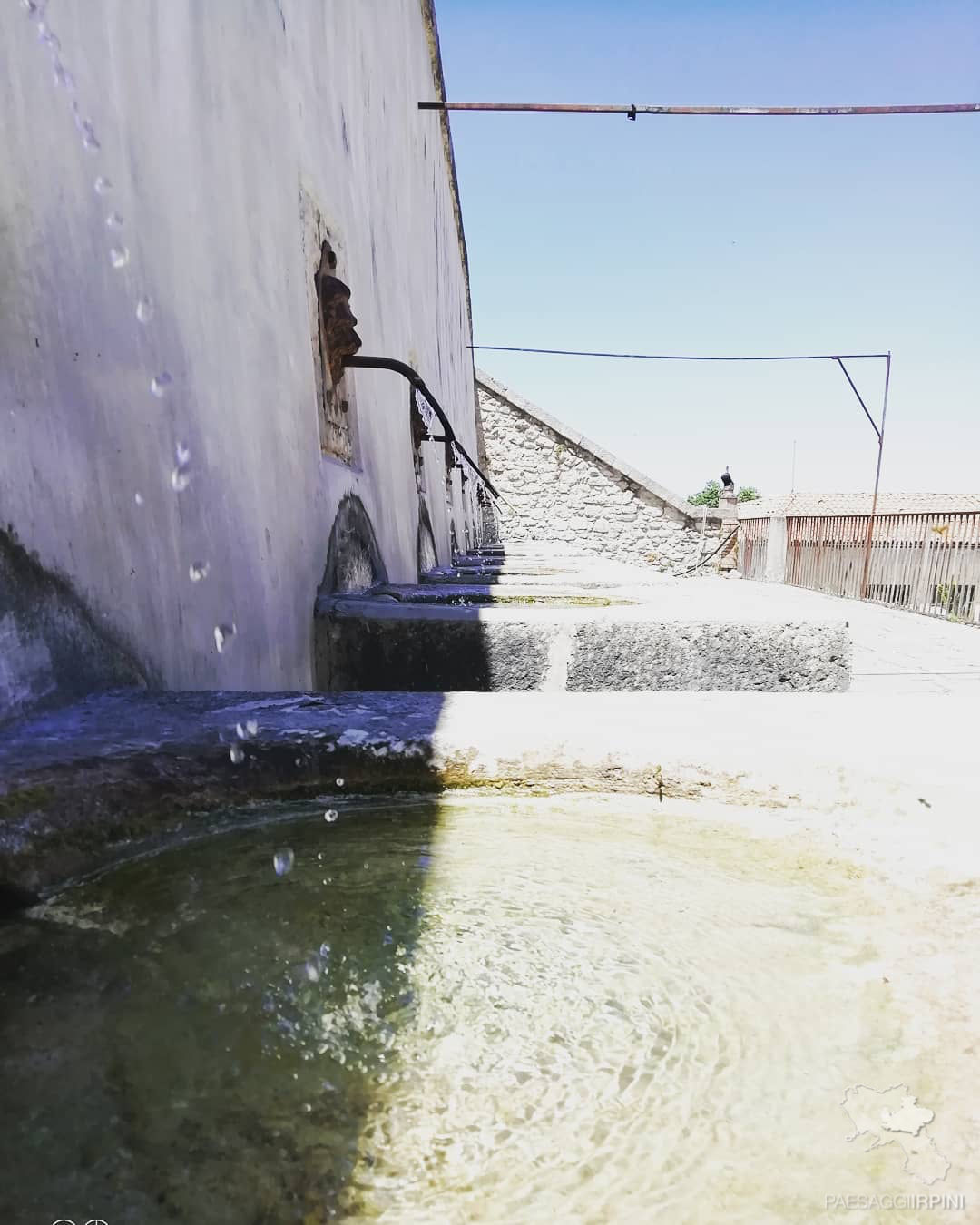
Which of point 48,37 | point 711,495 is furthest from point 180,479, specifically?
point 711,495

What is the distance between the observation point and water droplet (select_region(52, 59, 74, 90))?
1.22 meters

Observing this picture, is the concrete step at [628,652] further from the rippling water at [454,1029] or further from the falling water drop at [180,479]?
the rippling water at [454,1029]

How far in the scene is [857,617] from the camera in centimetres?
912

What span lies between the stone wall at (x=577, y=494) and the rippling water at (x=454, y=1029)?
12854mm

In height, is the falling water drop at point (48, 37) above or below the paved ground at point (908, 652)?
above

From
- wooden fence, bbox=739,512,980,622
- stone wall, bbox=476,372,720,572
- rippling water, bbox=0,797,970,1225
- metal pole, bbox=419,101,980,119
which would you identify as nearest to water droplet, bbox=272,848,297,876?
rippling water, bbox=0,797,970,1225

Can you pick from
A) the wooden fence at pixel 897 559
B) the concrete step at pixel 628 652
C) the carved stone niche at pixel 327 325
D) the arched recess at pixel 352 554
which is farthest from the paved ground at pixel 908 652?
the carved stone niche at pixel 327 325

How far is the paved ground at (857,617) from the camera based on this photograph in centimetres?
217

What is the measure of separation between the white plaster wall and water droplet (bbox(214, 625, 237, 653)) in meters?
0.03

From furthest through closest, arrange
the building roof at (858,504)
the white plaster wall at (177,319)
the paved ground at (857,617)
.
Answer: the building roof at (858,504) < the paved ground at (857,617) < the white plaster wall at (177,319)

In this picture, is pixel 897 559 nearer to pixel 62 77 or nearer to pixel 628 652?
pixel 628 652

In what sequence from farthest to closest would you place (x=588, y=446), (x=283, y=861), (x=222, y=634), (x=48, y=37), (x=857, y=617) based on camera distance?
(x=588, y=446) < (x=857, y=617) < (x=222, y=634) < (x=48, y=37) < (x=283, y=861)

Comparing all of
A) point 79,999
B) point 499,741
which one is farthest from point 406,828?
point 79,999

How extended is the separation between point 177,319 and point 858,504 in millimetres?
25090
